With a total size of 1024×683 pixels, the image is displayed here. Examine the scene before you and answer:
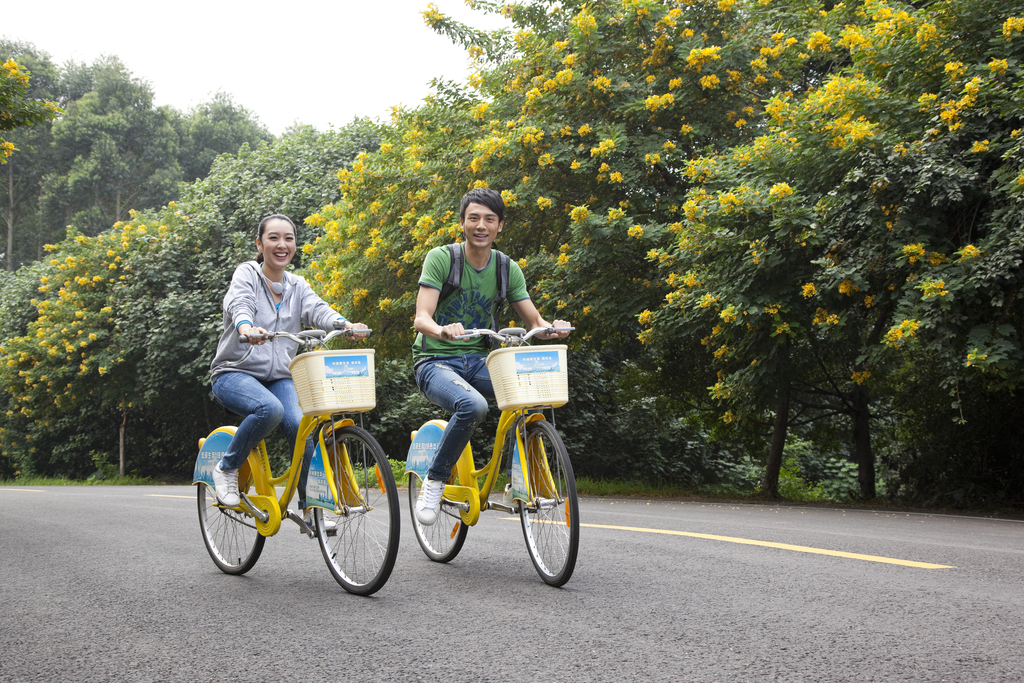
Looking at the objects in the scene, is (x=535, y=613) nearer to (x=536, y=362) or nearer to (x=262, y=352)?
(x=536, y=362)

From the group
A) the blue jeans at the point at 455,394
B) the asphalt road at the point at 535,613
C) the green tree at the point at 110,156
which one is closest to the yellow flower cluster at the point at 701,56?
the asphalt road at the point at 535,613

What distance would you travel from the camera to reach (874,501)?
12406 millimetres

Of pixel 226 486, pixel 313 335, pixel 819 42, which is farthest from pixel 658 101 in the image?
pixel 226 486

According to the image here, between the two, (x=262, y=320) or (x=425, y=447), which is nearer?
(x=262, y=320)

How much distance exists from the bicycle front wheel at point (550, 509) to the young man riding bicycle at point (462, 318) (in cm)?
37

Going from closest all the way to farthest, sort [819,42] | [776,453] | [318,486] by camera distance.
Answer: [318,486] < [819,42] < [776,453]

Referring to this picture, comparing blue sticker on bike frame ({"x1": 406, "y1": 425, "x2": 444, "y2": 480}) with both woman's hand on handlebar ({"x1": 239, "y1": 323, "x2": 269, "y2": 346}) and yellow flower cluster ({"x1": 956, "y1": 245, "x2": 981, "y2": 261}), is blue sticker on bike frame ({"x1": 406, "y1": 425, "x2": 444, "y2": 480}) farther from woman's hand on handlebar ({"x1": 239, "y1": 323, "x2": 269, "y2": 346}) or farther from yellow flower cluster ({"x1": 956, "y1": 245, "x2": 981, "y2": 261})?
yellow flower cluster ({"x1": 956, "y1": 245, "x2": 981, "y2": 261})

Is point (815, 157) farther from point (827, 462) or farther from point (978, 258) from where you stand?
point (827, 462)

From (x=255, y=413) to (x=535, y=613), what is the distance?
192 centimetres

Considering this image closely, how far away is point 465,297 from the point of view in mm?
5285

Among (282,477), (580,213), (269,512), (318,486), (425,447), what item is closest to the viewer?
(318,486)

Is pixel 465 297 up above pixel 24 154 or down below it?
below

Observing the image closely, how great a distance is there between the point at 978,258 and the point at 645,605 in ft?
19.0

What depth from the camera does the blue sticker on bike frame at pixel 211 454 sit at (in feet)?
18.3
